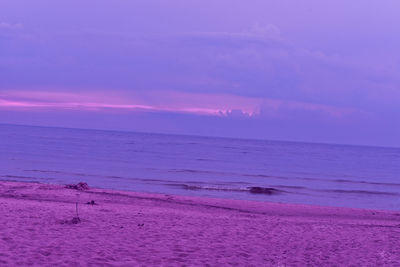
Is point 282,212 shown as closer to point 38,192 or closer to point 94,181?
point 38,192

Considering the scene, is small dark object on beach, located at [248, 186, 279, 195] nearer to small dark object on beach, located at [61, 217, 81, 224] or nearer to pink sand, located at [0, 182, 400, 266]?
pink sand, located at [0, 182, 400, 266]

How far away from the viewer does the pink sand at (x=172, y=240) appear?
927cm

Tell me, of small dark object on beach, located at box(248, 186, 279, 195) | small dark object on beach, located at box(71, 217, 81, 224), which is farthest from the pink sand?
small dark object on beach, located at box(248, 186, 279, 195)

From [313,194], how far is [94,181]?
15022 millimetres

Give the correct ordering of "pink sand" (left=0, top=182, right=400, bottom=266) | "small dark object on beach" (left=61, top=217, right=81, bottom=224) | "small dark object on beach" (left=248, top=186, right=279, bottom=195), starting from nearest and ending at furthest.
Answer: "pink sand" (left=0, top=182, right=400, bottom=266), "small dark object on beach" (left=61, top=217, right=81, bottom=224), "small dark object on beach" (left=248, top=186, right=279, bottom=195)

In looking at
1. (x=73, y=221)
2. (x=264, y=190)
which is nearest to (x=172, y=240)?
(x=73, y=221)

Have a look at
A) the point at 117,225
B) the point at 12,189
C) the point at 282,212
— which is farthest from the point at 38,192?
the point at 282,212

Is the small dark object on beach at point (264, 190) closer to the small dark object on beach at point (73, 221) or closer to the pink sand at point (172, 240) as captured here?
the pink sand at point (172, 240)

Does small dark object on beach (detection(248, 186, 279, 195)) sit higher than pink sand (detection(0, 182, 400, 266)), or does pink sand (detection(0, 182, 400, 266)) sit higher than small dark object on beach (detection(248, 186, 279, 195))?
small dark object on beach (detection(248, 186, 279, 195))

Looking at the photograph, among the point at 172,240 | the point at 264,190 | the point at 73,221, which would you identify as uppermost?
the point at 264,190

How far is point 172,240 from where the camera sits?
11.1 m

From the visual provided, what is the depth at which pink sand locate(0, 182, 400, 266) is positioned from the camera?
9.27 m

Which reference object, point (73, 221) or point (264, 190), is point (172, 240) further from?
point (264, 190)

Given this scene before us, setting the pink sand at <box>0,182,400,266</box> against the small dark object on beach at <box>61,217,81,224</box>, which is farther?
the small dark object on beach at <box>61,217,81,224</box>
